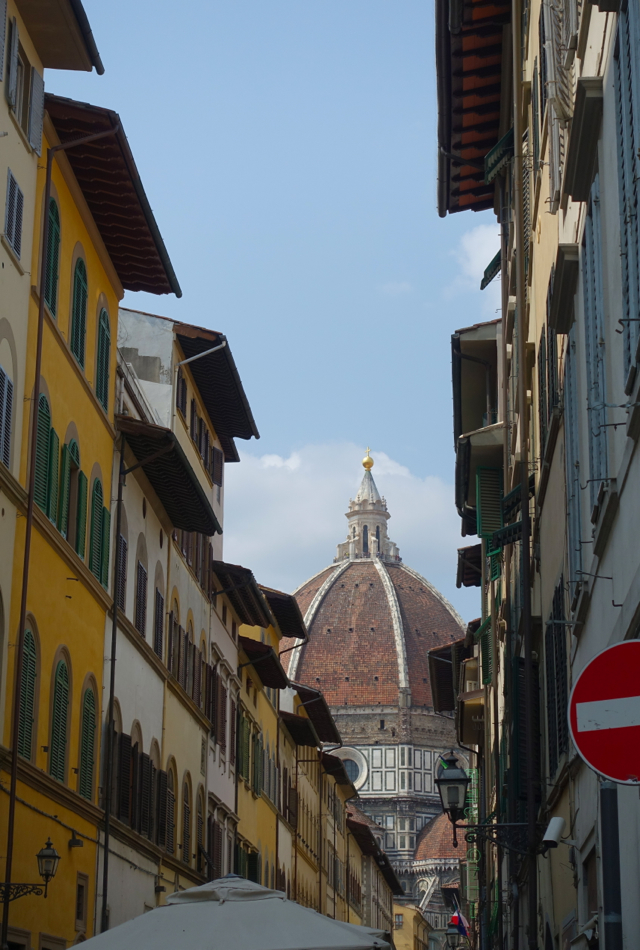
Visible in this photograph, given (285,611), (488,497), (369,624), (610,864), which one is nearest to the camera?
(610,864)

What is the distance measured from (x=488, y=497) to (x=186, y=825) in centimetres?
807

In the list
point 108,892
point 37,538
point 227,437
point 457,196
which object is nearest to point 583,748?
point 37,538

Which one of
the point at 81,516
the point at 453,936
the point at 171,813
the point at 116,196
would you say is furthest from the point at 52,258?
the point at 453,936

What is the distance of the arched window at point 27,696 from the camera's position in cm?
1475

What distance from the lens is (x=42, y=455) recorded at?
1578cm

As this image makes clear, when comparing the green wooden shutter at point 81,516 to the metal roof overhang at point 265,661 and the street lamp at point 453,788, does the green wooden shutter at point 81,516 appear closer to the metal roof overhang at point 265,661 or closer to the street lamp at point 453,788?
the street lamp at point 453,788

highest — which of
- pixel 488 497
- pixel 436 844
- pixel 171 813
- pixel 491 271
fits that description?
pixel 436 844

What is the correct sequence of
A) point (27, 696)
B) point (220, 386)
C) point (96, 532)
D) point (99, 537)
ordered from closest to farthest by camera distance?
point (27, 696) → point (96, 532) → point (99, 537) → point (220, 386)

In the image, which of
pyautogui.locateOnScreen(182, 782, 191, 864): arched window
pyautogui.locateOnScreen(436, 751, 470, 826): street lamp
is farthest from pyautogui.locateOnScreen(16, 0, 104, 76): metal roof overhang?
pyautogui.locateOnScreen(182, 782, 191, 864): arched window

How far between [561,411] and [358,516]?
151m

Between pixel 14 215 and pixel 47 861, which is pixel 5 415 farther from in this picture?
pixel 47 861

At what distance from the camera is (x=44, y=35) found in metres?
15.2

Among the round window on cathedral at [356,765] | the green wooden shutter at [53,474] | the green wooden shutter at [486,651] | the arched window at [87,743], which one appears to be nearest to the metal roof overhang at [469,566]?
the green wooden shutter at [486,651]

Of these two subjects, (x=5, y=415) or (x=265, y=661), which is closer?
(x=5, y=415)
